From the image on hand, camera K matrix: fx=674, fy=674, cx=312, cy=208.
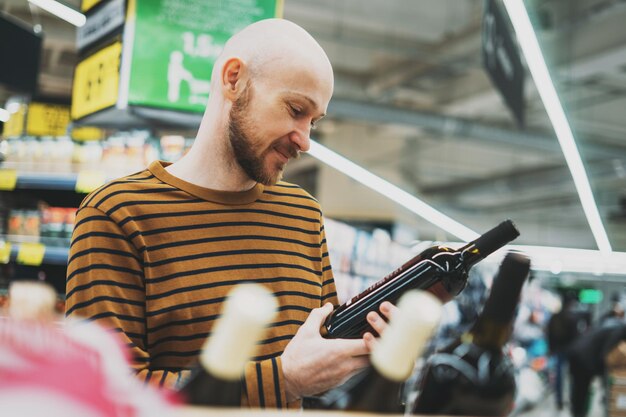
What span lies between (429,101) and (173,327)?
11.8 metres

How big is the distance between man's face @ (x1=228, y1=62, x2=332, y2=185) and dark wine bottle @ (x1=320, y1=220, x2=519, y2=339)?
0.36m

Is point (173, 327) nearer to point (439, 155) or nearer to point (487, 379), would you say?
point (487, 379)

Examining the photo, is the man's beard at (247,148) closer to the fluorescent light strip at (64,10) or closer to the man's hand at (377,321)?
A: the man's hand at (377,321)

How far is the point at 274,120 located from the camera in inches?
50.1

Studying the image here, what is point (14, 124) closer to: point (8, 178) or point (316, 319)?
point (8, 178)

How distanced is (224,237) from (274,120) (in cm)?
25

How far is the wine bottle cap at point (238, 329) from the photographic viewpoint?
46 centimetres

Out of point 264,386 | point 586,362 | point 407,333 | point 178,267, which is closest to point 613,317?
point 586,362

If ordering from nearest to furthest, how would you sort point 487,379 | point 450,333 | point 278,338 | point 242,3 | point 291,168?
point 487,379
point 278,338
point 242,3
point 450,333
point 291,168

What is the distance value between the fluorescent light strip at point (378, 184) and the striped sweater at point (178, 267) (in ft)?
14.1

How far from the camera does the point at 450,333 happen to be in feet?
30.9

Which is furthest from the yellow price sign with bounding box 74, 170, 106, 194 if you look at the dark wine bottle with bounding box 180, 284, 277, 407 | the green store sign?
the dark wine bottle with bounding box 180, 284, 277, 407

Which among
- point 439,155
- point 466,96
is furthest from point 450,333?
point 439,155

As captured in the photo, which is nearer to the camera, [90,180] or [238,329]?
[238,329]
